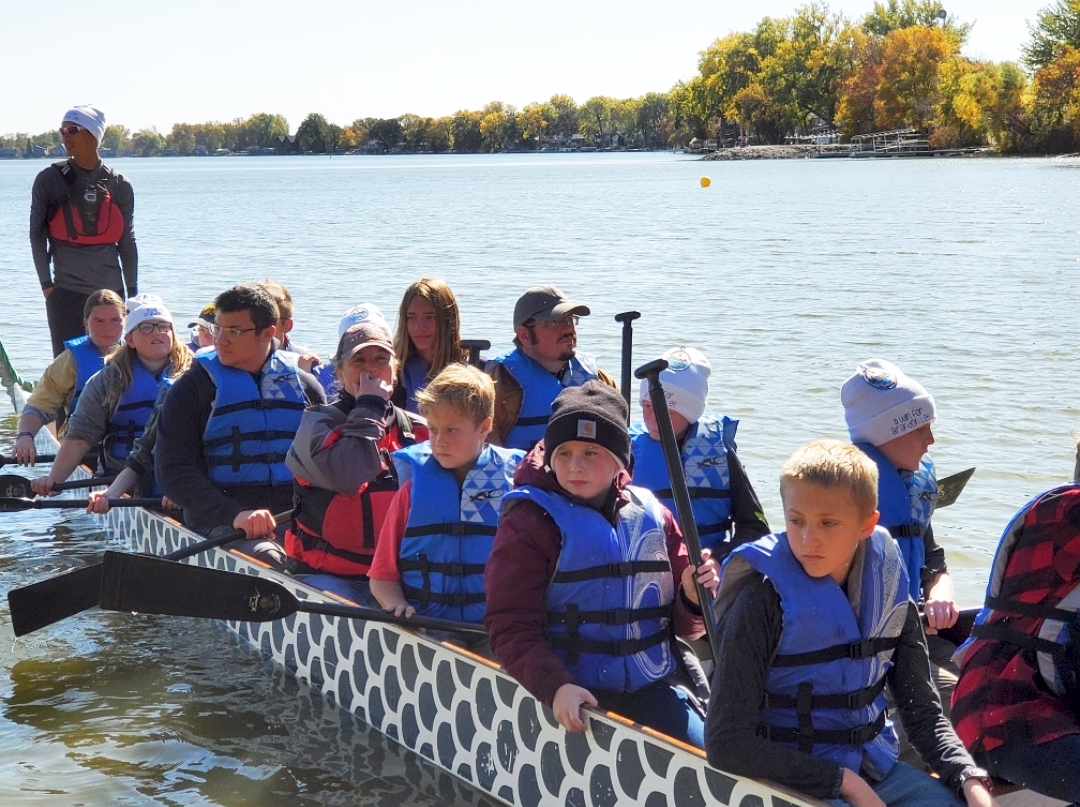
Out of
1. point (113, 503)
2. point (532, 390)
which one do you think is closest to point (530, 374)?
point (532, 390)

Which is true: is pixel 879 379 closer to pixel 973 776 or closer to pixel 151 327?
pixel 973 776

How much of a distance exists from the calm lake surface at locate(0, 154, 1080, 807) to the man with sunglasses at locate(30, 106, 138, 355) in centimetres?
131

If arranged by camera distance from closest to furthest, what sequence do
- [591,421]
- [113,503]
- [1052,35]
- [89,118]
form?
[591,421]
[113,503]
[89,118]
[1052,35]

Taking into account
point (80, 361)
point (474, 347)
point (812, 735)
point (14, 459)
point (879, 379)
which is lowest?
point (14, 459)

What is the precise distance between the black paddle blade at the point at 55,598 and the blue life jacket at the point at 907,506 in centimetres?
269

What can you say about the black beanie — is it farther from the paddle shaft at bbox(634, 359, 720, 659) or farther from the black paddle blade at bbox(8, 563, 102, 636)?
the black paddle blade at bbox(8, 563, 102, 636)

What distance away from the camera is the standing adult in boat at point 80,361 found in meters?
5.84

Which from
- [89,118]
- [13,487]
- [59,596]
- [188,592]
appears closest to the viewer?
[188,592]

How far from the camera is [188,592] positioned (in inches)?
155

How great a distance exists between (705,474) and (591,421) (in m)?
1.06

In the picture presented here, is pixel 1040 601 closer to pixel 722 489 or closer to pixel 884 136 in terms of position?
pixel 722 489

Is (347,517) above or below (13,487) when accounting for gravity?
above

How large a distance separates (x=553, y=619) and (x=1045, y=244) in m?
19.0

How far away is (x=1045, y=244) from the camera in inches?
781
